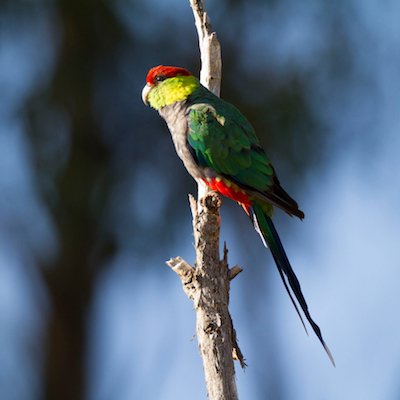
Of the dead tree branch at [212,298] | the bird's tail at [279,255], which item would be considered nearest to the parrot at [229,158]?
the bird's tail at [279,255]

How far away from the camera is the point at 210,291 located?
2.01 metres

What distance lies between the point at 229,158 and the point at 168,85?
72 centimetres

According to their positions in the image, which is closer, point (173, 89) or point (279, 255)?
point (279, 255)

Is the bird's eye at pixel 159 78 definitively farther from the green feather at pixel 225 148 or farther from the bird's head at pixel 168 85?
the green feather at pixel 225 148

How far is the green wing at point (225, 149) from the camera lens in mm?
2303

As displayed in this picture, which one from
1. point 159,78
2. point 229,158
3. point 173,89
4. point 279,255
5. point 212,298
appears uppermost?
point 159,78

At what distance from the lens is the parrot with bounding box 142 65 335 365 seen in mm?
2277

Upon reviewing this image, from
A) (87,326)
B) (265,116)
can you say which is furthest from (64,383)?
(265,116)

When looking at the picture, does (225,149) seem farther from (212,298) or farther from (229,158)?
(212,298)

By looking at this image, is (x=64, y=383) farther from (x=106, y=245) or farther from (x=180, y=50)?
(x=180, y=50)

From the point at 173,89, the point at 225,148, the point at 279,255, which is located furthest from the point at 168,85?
the point at 279,255

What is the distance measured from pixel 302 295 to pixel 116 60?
4.37 m

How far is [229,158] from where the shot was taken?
2311 mm

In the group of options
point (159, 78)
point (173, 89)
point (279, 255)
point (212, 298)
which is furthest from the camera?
point (159, 78)
